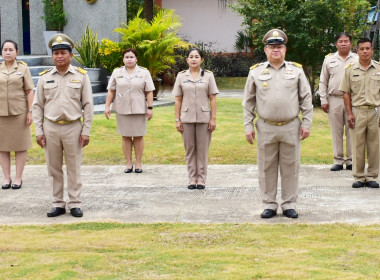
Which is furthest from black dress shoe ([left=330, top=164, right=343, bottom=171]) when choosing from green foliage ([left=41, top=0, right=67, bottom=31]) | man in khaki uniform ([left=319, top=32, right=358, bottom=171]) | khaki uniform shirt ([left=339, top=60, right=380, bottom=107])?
green foliage ([left=41, top=0, right=67, bottom=31])

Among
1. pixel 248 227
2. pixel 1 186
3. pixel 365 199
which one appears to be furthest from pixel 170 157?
pixel 248 227

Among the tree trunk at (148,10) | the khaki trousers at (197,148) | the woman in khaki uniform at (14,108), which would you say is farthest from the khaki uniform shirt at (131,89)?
the tree trunk at (148,10)

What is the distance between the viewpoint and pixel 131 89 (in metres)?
10.4

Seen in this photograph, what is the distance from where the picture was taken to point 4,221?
7.79m

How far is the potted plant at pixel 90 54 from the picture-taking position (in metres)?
18.6

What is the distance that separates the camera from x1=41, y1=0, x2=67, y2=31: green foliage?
66.0ft

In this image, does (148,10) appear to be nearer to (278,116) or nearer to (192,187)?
(192,187)

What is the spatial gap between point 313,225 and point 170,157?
Answer: 4.90 meters

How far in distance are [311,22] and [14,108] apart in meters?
10.4

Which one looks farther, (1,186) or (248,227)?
(1,186)

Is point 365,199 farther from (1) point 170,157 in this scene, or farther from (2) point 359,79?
(1) point 170,157

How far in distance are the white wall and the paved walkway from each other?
61.8 feet

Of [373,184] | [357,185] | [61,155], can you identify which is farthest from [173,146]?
[61,155]

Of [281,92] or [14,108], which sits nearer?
[281,92]
